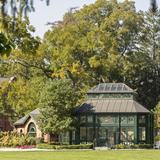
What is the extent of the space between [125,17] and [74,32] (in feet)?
21.3

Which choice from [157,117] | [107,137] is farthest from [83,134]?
[157,117]

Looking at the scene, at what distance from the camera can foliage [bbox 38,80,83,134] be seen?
50844 mm

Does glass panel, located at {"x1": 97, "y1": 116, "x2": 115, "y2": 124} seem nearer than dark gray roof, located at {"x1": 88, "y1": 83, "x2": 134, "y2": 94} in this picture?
Yes

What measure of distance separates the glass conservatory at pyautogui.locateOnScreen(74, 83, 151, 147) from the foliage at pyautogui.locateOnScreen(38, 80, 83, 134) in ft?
8.35

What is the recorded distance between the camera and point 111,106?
5478 cm

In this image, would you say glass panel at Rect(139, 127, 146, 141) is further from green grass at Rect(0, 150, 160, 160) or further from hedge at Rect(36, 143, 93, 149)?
green grass at Rect(0, 150, 160, 160)

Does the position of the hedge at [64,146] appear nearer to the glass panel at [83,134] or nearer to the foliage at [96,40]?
the glass panel at [83,134]

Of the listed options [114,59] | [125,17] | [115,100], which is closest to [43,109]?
[115,100]

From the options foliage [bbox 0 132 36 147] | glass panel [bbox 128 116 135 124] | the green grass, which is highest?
glass panel [bbox 128 116 135 124]

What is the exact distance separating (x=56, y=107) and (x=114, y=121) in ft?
21.4

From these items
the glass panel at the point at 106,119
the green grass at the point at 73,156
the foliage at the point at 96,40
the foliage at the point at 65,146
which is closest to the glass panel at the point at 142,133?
the glass panel at the point at 106,119

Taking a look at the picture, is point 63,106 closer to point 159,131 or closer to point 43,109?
point 43,109

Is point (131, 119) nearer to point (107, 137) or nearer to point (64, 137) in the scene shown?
point (107, 137)

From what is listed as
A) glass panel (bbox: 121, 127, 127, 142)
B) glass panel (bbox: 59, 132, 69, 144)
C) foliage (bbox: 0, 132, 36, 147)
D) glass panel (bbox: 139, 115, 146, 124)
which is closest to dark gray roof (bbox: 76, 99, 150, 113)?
glass panel (bbox: 139, 115, 146, 124)
